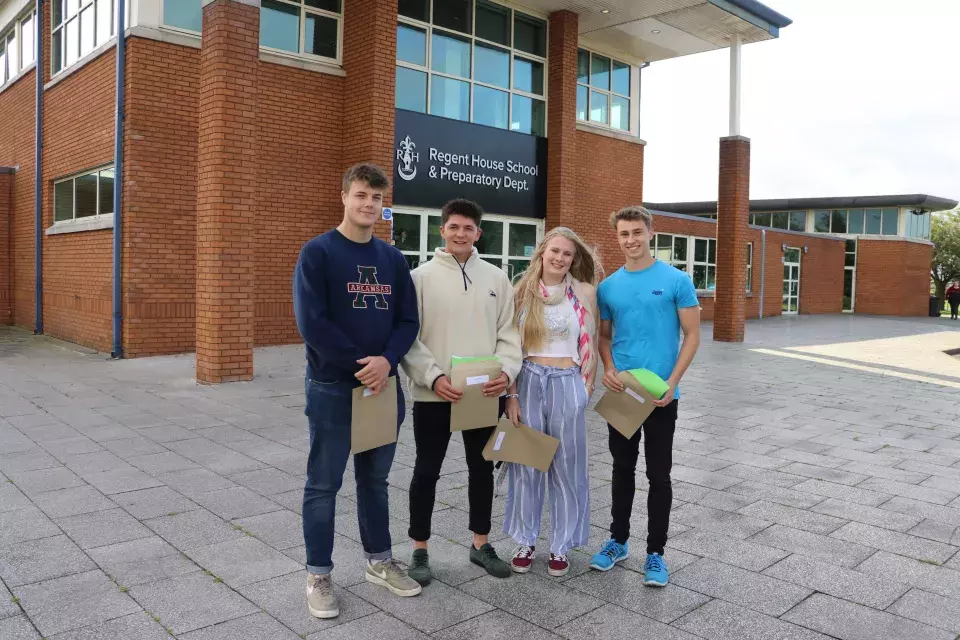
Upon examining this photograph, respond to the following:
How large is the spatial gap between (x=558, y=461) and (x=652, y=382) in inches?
23.7

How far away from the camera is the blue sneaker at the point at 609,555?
3812 millimetres

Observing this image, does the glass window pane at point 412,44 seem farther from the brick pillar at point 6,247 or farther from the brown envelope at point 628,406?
the brown envelope at point 628,406

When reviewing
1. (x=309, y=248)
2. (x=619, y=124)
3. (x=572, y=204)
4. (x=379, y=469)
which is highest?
(x=619, y=124)

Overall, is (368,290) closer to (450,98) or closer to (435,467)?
(435,467)

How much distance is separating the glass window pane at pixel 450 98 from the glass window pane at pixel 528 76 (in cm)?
138

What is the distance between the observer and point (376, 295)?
3.34 metres

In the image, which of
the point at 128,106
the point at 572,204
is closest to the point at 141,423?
the point at 128,106

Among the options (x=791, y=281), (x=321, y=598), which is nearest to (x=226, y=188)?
(x=321, y=598)

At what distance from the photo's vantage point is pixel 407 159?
14.0 meters

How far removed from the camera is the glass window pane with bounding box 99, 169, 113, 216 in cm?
1208

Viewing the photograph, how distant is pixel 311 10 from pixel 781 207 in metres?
29.5

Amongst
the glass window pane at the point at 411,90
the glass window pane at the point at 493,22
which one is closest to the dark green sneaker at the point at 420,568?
the glass window pane at the point at 411,90

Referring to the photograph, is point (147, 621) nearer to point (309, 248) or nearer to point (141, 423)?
point (309, 248)

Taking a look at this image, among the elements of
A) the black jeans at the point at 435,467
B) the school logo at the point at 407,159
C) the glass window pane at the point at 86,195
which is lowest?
the black jeans at the point at 435,467
